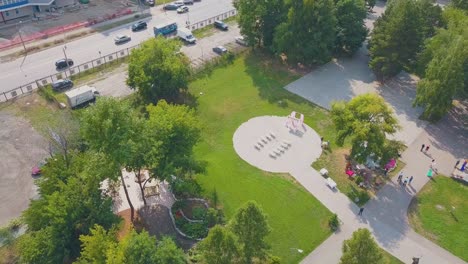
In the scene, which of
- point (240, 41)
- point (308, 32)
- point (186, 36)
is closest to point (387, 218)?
point (308, 32)

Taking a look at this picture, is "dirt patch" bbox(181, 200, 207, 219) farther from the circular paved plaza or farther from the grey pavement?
the grey pavement

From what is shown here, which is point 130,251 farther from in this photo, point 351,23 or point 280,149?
point 351,23

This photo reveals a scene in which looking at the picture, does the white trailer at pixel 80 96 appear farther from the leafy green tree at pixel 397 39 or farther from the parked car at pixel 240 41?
the leafy green tree at pixel 397 39

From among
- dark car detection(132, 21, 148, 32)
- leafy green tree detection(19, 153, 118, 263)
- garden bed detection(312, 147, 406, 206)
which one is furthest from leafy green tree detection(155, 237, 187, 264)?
dark car detection(132, 21, 148, 32)

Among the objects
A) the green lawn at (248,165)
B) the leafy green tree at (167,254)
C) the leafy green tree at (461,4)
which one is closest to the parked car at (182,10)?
the green lawn at (248,165)

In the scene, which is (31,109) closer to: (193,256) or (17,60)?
(17,60)

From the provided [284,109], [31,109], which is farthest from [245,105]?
[31,109]
